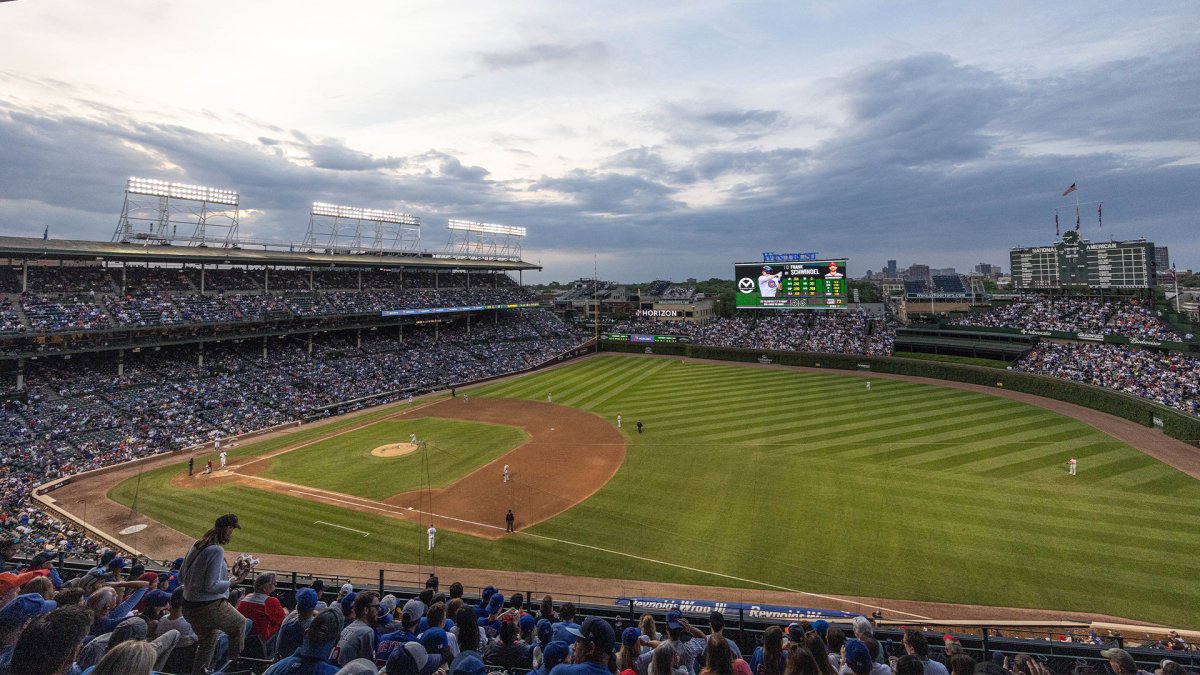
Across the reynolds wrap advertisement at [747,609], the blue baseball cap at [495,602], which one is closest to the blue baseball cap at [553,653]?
the blue baseball cap at [495,602]

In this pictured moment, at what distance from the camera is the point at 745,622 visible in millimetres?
11188

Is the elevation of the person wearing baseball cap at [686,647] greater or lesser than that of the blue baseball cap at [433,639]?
lesser

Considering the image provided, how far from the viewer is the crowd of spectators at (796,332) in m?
62.8

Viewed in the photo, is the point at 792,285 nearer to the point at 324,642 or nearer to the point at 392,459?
the point at 392,459

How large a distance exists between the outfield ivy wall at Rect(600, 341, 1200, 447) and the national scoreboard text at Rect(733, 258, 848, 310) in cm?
870

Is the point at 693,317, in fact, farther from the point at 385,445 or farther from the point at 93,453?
the point at 93,453

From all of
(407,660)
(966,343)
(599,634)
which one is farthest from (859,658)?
(966,343)

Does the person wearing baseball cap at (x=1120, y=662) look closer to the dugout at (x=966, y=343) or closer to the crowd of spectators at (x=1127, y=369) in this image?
the crowd of spectators at (x=1127, y=369)

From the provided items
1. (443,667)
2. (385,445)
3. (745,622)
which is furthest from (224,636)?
(385,445)

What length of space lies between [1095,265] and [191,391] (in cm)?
9844

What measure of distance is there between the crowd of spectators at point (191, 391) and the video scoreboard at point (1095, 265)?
229ft

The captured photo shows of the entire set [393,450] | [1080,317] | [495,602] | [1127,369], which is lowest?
[393,450]

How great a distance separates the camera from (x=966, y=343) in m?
55.2

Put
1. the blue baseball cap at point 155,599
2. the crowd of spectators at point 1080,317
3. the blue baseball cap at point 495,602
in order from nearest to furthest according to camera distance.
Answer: the blue baseball cap at point 155,599
the blue baseball cap at point 495,602
the crowd of spectators at point 1080,317
